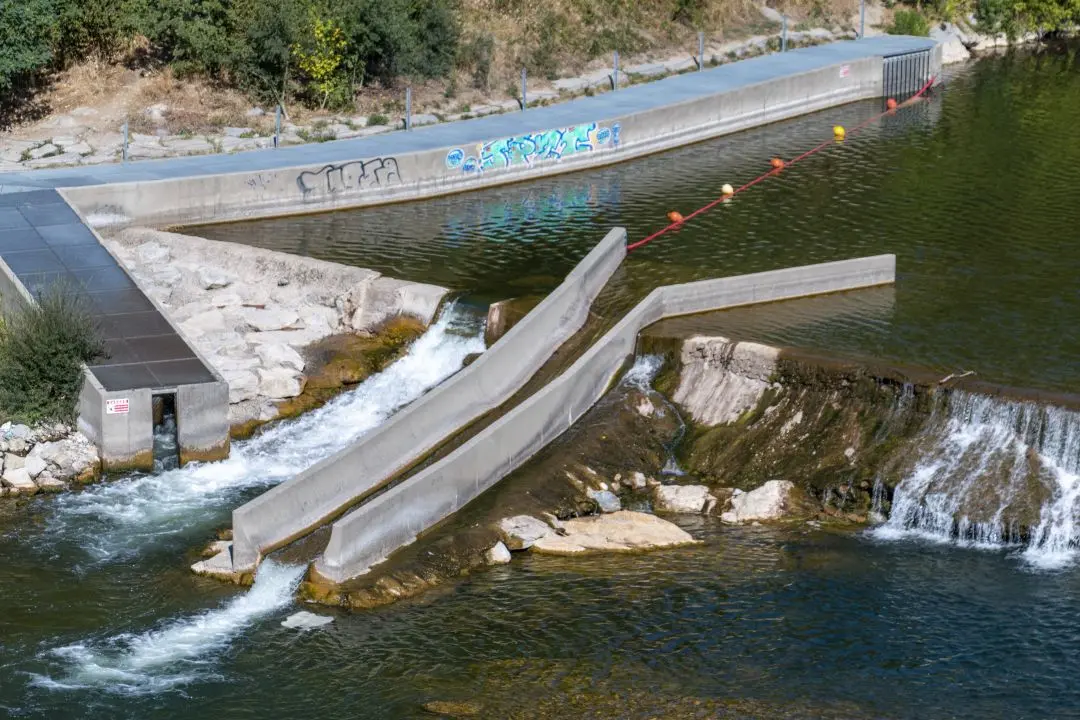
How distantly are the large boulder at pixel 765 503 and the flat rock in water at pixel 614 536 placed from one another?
1.30 meters

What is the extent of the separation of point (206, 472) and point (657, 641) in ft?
36.3

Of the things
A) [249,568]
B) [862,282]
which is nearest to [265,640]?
[249,568]

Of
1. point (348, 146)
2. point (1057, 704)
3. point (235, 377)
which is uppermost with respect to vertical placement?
point (348, 146)

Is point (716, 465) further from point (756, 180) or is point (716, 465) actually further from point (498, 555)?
point (756, 180)

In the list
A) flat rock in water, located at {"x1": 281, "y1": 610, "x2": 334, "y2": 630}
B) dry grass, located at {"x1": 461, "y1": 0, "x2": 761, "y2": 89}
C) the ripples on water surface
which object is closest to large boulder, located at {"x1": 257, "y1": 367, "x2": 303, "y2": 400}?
the ripples on water surface

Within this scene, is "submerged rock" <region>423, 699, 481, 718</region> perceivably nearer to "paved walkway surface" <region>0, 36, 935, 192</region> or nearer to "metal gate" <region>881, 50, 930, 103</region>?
"paved walkway surface" <region>0, 36, 935, 192</region>

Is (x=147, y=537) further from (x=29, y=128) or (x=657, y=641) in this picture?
(x=29, y=128)

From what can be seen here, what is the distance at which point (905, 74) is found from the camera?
59344 mm

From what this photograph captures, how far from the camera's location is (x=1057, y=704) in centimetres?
2198

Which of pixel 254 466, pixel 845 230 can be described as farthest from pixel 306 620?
pixel 845 230

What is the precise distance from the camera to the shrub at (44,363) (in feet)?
102

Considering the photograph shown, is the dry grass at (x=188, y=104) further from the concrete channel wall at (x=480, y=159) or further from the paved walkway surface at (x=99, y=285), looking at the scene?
the paved walkway surface at (x=99, y=285)

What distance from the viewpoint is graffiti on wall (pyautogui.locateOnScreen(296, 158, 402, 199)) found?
43.2m

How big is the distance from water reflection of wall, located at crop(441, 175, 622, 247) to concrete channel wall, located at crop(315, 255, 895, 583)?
296 inches
